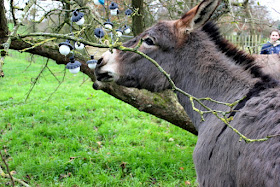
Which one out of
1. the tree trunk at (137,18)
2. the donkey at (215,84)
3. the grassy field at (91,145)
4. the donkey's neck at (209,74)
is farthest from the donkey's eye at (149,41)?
the tree trunk at (137,18)

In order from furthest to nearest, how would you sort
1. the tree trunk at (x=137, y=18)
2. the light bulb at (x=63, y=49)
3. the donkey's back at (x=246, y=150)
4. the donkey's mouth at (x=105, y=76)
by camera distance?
the tree trunk at (x=137, y=18) < the donkey's mouth at (x=105, y=76) < the light bulb at (x=63, y=49) < the donkey's back at (x=246, y=150)

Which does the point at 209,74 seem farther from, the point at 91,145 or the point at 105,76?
the point at 91,145

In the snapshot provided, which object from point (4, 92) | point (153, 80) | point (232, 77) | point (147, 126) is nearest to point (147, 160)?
point (147, 126)

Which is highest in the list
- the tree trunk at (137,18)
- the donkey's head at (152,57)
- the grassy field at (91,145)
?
the tree trunk at (137,18)

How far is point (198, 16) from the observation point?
2.52m

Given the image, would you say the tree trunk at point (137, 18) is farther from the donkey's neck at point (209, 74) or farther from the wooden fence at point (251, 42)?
the donkey's neck at point (209, 74)

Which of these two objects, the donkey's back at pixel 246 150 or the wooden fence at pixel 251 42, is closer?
the donkey's back at pixel 246 150

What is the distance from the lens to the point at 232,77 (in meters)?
2.43

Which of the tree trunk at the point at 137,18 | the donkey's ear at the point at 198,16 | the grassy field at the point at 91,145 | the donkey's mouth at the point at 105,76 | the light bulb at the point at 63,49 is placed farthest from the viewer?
the tree trunk at the point at 137,18

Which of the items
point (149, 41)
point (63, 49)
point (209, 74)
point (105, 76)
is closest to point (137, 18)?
point (149, 41)

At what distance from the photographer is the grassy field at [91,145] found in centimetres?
394

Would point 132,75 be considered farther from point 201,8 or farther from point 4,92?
point 4,92

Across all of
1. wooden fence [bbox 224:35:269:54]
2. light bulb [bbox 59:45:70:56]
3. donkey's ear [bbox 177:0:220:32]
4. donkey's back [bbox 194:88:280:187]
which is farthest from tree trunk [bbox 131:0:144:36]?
donkey's back [bbox 194:88:280:187]

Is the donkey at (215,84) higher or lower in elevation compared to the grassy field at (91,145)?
higher
